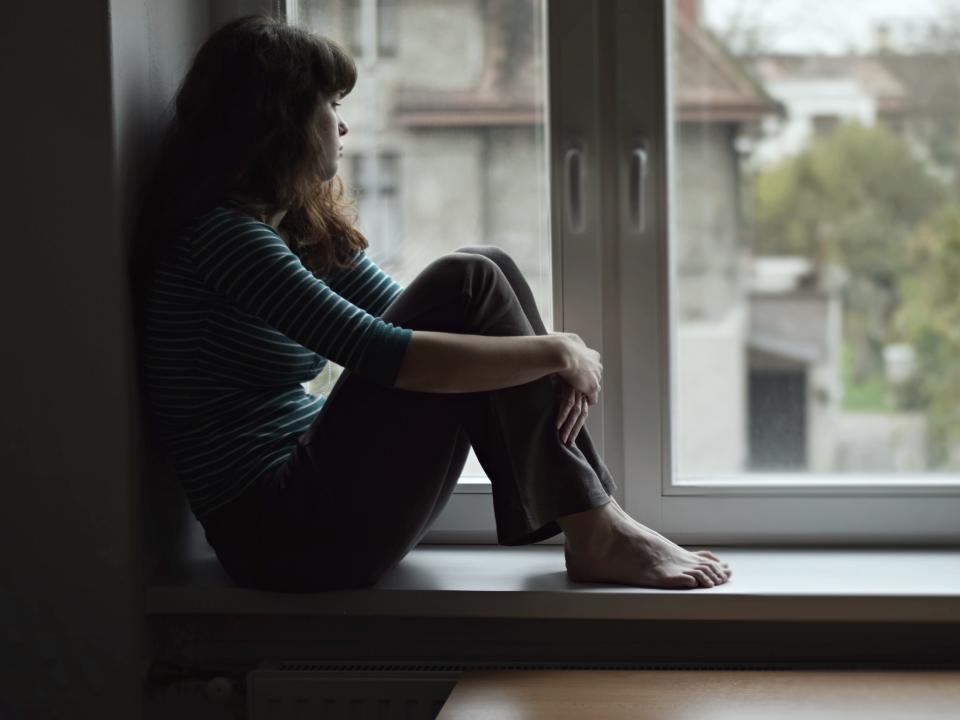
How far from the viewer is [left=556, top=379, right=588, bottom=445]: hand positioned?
1.47 metres

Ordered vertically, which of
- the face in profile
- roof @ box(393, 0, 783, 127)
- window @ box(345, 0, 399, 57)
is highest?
window @ box(345, 0, 399, 57)

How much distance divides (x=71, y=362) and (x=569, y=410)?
66cm

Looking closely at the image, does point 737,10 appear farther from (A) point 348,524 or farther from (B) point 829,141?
(A) point 348,524

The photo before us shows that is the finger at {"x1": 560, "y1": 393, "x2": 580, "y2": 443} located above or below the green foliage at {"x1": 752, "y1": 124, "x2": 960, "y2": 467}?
below

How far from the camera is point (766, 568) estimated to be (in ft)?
5.26

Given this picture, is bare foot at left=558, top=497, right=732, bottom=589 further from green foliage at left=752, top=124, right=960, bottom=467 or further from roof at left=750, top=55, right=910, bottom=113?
roof at left=750, top=55, right=910, bottom=113

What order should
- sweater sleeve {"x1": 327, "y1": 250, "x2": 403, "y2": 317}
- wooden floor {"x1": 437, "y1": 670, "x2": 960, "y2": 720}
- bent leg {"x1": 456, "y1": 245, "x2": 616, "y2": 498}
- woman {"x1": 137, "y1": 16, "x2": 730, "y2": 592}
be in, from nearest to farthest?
wooden floor {"x1": 437, "y1": 670, "x2": 960, "y2": 720}, woman {"x1": 137, "y1": 16, "x2": 730, "y2": 592}, bent leg {"x1": 456, "y1": 245, "x2": 616, "y2": 498}, sweater sleeve {"x1": 327, "y1": 250, "x2": 403, "y2": 317}

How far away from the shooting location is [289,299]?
1.38 metres

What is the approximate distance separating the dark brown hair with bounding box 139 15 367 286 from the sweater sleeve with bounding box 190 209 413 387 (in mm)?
68

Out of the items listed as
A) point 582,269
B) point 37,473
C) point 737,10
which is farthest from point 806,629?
point 37,473

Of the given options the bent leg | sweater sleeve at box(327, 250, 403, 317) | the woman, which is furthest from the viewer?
sweater sleeve at box(327, 250, 403, 317)

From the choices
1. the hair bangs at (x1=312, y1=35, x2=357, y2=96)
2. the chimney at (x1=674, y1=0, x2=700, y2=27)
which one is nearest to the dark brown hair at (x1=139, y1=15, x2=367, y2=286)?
the hair bangs at (x1=312, y1=35, x2=357, y2=96)

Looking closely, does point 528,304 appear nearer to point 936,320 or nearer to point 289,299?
point 289,299

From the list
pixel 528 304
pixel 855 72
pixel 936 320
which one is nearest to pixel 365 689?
pixel 528 304
